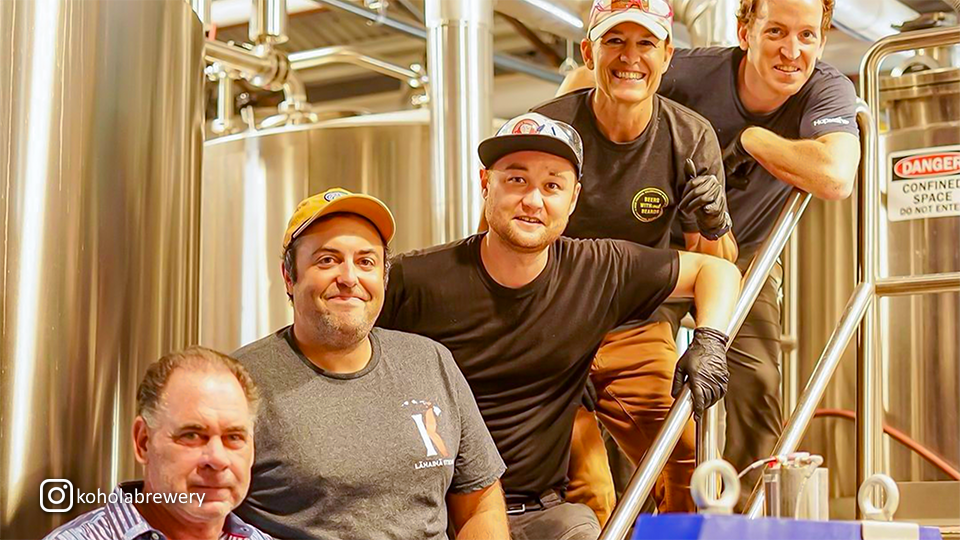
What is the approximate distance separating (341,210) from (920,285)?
5.05ft

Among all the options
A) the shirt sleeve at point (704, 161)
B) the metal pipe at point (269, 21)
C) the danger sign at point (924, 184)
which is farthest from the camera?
the metal pipe at point (269, 21)

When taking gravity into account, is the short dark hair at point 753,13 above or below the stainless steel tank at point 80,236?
above

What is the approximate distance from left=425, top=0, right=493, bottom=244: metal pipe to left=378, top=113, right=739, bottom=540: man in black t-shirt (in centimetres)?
165

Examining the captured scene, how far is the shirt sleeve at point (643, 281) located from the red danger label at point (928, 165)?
1.65m

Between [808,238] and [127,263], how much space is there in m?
3.95

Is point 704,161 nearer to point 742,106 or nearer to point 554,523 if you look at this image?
point 742,106

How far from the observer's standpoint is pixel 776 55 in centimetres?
346

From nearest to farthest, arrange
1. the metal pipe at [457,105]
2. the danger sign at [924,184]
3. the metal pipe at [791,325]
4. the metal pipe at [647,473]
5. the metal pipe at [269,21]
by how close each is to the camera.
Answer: the metal pipe at [647,473]
the danger sign at [924,184]
the metal pipe at [457,105]
the metal pipe at [269,21]
the metal pipe at [791,325]

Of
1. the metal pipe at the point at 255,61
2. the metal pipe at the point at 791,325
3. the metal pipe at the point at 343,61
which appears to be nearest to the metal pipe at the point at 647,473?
the metal pipe at the point at 255,61

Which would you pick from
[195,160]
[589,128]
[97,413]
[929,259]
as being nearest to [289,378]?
[97,413]

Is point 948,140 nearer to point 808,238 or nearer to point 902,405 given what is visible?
point 902,405

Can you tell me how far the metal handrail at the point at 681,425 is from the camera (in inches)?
101

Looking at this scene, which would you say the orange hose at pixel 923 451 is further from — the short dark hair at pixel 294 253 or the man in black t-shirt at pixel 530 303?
the short dark hair at pixel 294 253

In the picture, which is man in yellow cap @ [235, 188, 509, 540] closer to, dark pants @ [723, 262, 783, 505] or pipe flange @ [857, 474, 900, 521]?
pipe flange @ [857, 474, 900, 521]
